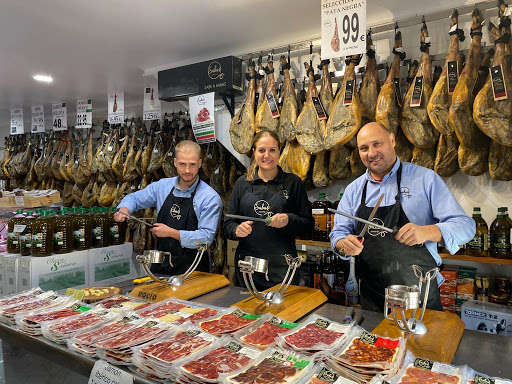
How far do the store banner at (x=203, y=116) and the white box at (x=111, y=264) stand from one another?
5.44 feet

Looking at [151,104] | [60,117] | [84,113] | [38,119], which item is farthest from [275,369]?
[38,119]

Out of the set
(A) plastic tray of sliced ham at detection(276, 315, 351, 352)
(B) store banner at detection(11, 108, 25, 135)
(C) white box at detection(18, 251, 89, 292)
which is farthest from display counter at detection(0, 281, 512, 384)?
(B) store banner at detection(11, 108, 25, 135)

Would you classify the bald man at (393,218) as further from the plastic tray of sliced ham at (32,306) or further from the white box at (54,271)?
the white box at (54,271)

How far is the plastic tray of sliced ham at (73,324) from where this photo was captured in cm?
171

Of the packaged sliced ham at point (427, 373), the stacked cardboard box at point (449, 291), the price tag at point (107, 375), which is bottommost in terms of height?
the stacked cardboard box at point (449, 291)

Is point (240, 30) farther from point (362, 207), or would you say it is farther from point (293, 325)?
point (293, 325)

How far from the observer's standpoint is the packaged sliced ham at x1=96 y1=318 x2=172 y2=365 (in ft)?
5.02

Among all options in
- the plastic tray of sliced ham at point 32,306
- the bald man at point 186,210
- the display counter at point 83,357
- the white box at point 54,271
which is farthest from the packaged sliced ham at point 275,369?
the white box at point 54,271

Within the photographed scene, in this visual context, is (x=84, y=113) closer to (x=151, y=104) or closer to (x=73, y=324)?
(x=151, y=104)

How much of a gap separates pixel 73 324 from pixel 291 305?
1.06 meters

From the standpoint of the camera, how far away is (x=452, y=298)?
3336mm

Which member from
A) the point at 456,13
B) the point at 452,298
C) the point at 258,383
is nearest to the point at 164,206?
the point at 258,383

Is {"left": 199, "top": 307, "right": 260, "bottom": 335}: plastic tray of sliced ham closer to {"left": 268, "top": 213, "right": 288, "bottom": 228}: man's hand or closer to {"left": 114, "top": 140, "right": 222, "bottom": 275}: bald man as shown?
{"left": 268, "top": 213, "right": 288, "bottom": 228}: man's hand

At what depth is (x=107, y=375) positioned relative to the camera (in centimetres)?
146
